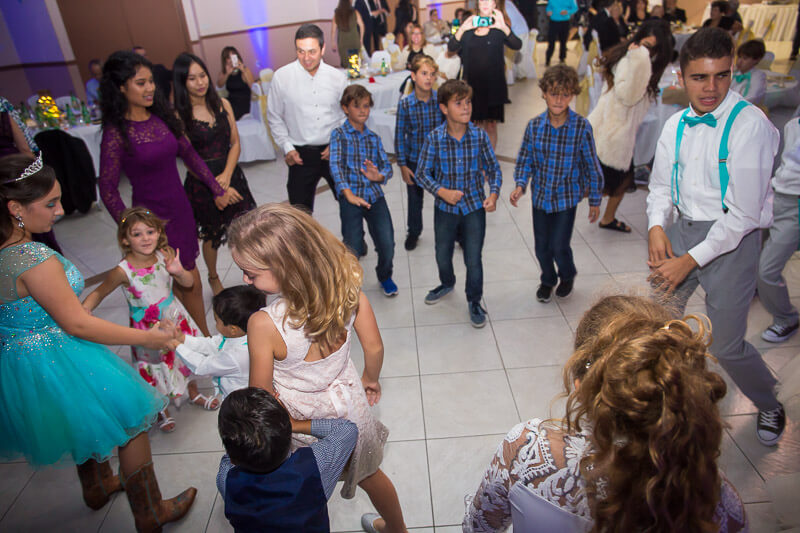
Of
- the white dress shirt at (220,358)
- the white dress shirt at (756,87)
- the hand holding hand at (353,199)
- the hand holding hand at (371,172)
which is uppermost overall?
the white dress shirt at (756,87)

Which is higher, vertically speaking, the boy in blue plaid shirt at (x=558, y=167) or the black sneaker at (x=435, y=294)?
the boy in blue plaid shirt at (x=558, y=167)

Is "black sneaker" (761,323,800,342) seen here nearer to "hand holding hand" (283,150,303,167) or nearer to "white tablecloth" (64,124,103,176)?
"hand holding hand" (283,150,303,167)

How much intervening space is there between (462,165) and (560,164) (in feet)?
1.84

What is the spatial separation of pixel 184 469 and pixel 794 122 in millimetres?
3273

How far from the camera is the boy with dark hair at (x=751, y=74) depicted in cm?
360

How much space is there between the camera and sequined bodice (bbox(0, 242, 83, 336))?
1.50 metres

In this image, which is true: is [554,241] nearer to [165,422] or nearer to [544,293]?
[544,293]

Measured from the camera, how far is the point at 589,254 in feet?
12.2

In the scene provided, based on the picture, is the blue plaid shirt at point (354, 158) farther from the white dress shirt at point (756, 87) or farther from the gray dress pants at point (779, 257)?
the white dress shirt at point (756, 87)

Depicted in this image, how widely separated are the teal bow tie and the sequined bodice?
7.34 ft

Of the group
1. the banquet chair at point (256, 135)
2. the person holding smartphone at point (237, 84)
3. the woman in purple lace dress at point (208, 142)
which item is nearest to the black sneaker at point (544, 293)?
the woman in purple lace dress at point (208, 142)

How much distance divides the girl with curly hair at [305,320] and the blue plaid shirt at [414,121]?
2075 millimetres

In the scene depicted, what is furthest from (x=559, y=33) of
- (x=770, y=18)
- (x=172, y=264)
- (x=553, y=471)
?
(x=553, y=471)

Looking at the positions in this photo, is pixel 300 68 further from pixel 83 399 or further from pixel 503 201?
pixel 83 399
